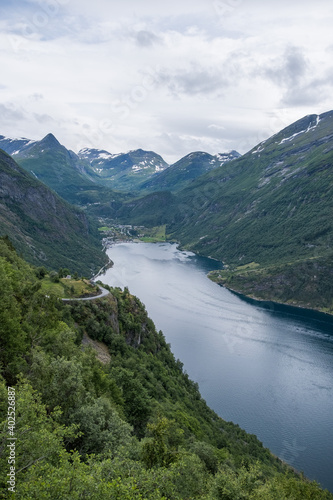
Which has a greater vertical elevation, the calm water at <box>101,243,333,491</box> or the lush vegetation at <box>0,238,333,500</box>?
the lush vegetation at <box>0,238,333,500</box>

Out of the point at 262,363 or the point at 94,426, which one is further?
the point at 262,363

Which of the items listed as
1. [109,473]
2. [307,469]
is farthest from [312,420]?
[109,473]

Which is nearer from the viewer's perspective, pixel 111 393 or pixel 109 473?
pixel 109 473

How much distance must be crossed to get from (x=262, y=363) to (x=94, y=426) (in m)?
99.9

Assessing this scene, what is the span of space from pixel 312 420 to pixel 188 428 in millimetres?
50056

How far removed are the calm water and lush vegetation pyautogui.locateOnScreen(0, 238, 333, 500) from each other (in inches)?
571

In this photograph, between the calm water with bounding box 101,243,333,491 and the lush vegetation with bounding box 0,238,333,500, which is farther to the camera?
the calm water with bounding box 101,243,333,491

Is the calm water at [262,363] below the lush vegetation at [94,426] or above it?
below

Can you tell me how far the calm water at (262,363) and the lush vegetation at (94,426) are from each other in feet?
47.6

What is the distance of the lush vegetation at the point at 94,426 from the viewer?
49.4ft

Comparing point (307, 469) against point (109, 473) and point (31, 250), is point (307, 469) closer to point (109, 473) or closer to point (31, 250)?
point (109, 473)

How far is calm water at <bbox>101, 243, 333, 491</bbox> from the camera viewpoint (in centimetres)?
7900

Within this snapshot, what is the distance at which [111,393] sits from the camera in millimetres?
38312

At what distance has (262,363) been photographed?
11250 centimetres
